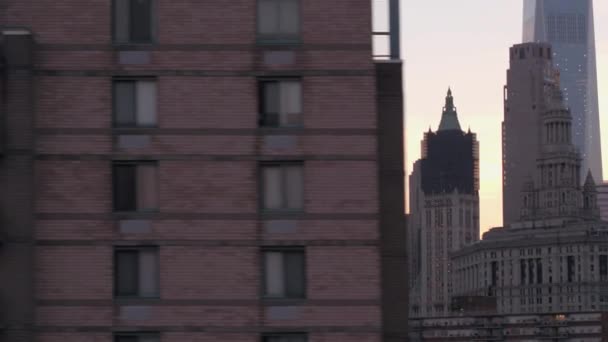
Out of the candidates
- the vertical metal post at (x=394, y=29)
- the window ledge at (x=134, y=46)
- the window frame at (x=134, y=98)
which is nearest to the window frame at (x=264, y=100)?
the window frame at (x=134, y=98)

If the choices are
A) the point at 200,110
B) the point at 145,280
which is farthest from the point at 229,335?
the point at 200,110

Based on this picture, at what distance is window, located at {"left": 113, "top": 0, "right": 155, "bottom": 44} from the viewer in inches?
1719

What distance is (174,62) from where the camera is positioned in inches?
1709

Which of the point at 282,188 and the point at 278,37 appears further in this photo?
the point at 278,37

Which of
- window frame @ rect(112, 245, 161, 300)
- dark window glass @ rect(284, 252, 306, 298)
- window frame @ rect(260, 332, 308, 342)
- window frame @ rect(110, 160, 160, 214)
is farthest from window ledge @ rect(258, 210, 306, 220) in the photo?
window frame @ rect(260, 332, 308, 342)

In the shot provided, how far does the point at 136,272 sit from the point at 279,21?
6988 millimetres

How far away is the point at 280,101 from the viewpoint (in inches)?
1722

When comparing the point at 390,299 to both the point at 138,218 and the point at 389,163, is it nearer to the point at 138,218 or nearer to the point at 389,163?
the point at 389,163

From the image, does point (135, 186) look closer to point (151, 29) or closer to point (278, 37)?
point (151, 29)

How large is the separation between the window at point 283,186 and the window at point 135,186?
261cm

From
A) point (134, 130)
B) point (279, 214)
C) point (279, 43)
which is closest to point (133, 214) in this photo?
point (134, 130)

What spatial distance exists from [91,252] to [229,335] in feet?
12.3

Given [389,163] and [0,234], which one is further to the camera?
[389,163]

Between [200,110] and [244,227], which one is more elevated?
[200,110]
